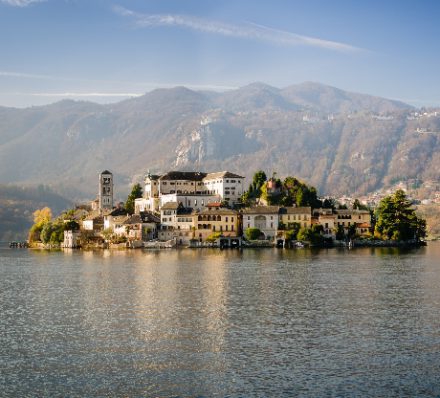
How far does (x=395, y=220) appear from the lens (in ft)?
493

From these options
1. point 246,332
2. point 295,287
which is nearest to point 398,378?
point 246,332

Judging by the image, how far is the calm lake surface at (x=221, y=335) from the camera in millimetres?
36406

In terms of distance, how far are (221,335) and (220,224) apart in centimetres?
10299

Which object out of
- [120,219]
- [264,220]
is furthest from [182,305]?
[120,219]

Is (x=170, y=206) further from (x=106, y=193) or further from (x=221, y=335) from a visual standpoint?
(x=221, y=335)

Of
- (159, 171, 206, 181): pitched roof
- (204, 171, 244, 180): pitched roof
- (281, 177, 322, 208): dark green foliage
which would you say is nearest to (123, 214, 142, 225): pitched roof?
(159, 171, 206, 181): pitched roof

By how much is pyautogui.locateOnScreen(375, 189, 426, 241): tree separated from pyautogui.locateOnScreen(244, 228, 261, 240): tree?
75.3ft

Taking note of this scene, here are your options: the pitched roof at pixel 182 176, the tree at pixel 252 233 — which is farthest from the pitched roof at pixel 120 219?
the tree at pixel 252 233

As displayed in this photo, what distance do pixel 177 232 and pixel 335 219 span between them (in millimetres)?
29756

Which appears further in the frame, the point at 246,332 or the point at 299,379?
the point at 246,332

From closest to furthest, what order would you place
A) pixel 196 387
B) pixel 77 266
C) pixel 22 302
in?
1. pixel 196 387
2. pixel 22 302
3. pixel 77 266

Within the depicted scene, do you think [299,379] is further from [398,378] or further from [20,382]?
[20,382]

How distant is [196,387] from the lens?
35.8m

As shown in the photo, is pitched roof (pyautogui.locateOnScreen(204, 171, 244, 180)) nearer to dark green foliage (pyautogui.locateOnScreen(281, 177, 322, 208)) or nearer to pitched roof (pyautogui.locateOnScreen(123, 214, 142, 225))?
dark green foliage (pyautogui.locateOnScreen(281, 177, 322, 208))
